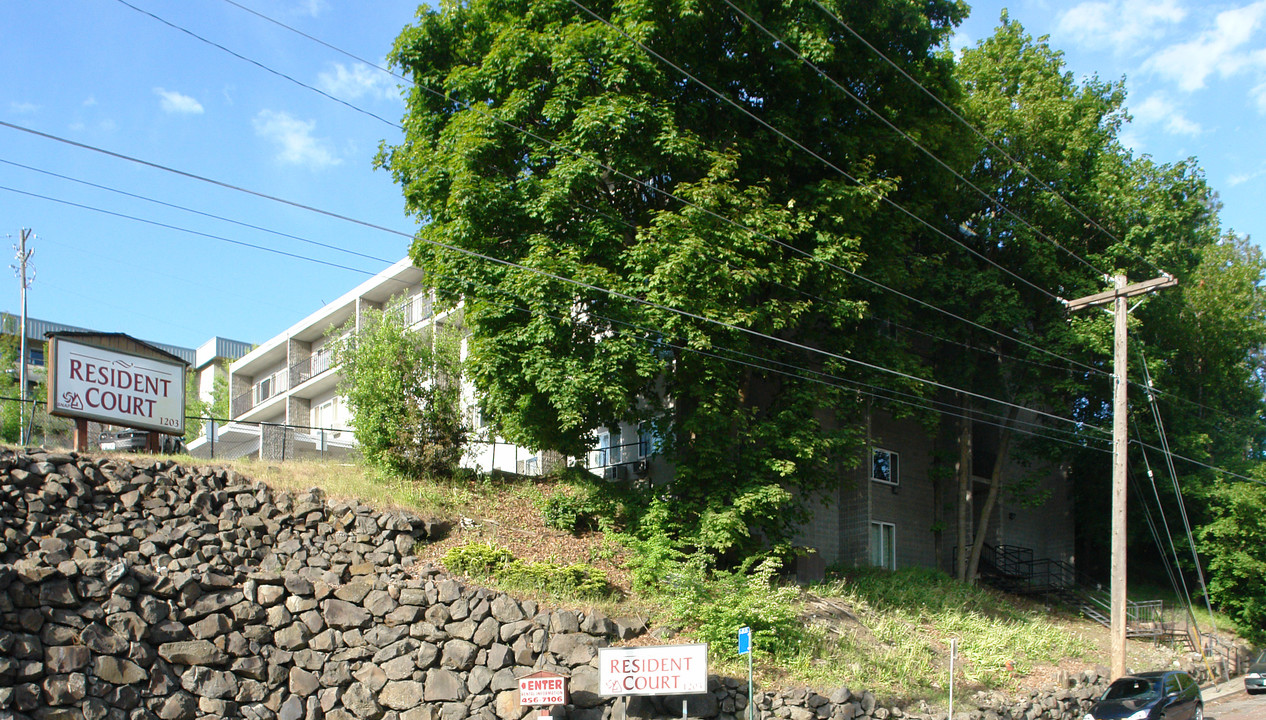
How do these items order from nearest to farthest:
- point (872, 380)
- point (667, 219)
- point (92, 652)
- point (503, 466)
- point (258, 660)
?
1. point (92, 652)
2. point (258, 660)
3. point (667, 219)
4. point (872, 380)
5. point (503, 466)

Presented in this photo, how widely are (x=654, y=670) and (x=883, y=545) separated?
680 inches

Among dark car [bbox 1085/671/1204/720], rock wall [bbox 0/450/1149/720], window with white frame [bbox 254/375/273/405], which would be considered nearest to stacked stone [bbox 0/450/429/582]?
rock wall [bbox 0/450/1149/720]

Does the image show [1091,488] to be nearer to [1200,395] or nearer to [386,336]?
[1200,395]

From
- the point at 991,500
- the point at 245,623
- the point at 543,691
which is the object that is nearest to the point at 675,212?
the point at 543,691

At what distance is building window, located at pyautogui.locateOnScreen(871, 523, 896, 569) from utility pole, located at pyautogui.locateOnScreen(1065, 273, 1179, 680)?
943 centimetres

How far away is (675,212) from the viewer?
24.0 metres

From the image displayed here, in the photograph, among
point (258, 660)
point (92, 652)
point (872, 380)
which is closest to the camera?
point (92, 652)

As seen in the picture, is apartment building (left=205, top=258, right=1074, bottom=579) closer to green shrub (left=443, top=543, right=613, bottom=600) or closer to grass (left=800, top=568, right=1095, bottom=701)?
grass (left=800, top=568, right=1095, bottom=701)

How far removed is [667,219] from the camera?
22.2m

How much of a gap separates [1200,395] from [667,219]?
24.0 metres

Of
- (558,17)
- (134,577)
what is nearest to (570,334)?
(558,17)

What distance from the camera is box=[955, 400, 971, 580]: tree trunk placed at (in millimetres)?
31547

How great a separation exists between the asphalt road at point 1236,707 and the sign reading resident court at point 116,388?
24384 millimetres

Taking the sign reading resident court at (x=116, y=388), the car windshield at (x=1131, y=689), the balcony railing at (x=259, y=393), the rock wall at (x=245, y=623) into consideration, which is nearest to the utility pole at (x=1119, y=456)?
the car windshield at (x=1131, y=689)
